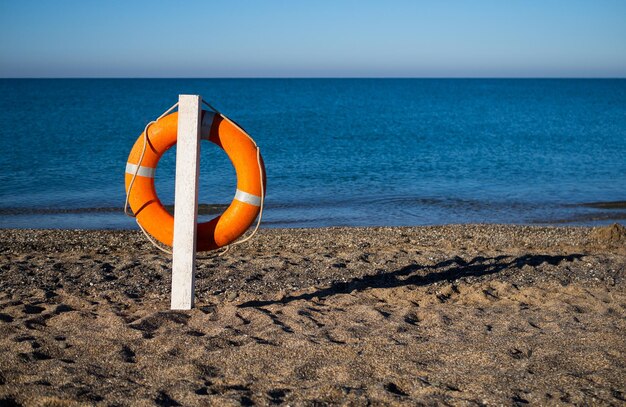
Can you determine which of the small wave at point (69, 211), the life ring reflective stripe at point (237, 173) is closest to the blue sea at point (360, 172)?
the small wave at point (69, 211)

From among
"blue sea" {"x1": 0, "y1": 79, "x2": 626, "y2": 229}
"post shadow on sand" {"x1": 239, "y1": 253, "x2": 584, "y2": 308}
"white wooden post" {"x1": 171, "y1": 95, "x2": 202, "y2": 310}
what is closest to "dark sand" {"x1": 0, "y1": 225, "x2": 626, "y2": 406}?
"post shadow on sand" {"x1": 239, "y1": 253, "x2": 584, "y2": 308}

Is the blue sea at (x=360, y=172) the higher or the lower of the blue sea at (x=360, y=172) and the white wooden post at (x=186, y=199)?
the lower

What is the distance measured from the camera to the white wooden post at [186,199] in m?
4.29

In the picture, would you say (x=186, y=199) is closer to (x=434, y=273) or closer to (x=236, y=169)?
(x=236, y=169)

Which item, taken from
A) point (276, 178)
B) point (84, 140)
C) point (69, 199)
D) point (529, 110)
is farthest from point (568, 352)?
point (529, 110)

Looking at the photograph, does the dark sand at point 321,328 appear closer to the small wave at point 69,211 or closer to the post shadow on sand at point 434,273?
the post shadow on sand at point 434,273

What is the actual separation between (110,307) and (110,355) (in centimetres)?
104

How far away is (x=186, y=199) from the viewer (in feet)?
14.2

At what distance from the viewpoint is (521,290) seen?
509cm

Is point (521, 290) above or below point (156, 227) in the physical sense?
below

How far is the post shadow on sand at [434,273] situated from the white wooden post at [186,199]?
1.57ft

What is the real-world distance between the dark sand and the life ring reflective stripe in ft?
1.70

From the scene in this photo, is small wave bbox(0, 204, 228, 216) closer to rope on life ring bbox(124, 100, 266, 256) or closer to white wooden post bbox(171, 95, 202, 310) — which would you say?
rope on life ring bbox(124, 100, 266, 256)

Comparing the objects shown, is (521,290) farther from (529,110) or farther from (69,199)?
(529,110)
